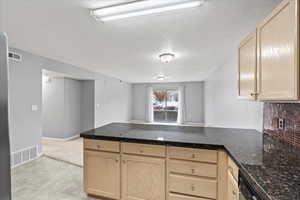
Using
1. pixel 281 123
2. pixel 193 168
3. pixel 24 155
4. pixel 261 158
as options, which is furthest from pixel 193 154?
pixel 24 155

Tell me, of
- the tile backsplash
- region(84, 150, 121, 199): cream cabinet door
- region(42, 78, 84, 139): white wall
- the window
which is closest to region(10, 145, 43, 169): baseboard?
region(42, 78, 84, 139): white wall

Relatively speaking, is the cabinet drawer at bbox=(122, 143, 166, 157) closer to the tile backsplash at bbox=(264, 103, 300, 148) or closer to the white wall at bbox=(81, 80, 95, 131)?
the tile backsplash at bbox=(264, 103, 300, 148)

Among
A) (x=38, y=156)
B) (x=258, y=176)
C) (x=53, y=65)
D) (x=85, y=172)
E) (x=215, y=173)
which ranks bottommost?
(x=38, y=156)

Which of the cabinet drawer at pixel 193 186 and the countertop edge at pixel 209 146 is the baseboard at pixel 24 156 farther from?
the cabinet drawer at pixel 193 186

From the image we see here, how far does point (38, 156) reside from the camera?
3631 mm

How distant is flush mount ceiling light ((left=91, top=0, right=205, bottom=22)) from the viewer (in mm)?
1625

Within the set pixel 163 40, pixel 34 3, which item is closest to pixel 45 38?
pixel 34 3

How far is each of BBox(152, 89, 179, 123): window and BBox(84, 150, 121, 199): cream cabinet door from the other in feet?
23.8

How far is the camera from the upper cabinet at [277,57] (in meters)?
0.99

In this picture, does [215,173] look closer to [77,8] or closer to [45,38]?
[77,8]

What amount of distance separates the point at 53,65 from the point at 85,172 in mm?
3106

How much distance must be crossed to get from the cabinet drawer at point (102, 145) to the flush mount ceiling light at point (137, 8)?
1499 millimetres

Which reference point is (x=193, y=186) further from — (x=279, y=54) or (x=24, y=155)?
(x=24, y=155)

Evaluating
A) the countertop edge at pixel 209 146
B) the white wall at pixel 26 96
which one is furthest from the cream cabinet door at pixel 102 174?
the white wall at pixel 26 96
